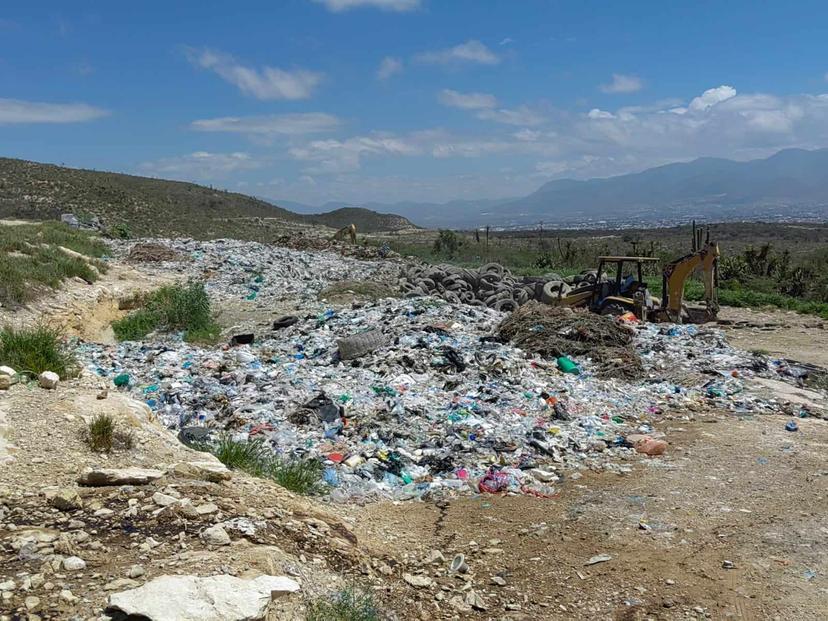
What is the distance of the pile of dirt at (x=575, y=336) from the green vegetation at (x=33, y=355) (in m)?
5.52

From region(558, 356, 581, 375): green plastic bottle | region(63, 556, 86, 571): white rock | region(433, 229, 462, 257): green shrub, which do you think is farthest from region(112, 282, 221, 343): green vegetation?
region(433, 229, 462, 257): green shrub

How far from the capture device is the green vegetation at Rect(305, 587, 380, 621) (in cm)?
280

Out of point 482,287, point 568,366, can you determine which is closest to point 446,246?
point 482,287

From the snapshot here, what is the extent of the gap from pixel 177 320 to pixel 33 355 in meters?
5.56

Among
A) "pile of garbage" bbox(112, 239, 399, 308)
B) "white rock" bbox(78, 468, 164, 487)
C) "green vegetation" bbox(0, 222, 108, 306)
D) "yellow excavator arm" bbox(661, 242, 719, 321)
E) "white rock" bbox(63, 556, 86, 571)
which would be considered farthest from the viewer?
"pile of garbage" bbox(112, 239, 399, 308)

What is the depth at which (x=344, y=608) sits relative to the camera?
9.47 feet

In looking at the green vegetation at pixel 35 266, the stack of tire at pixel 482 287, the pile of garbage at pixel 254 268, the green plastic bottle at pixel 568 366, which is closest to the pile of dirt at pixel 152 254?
the pile of garbage at pixel 254 268

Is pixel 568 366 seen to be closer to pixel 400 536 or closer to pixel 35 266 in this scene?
pixel 400 536

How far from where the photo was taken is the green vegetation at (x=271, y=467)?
452 centimetres

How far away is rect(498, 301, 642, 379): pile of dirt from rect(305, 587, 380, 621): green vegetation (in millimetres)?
5684

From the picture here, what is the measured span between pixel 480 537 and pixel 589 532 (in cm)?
73

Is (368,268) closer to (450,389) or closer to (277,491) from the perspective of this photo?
(450,389)

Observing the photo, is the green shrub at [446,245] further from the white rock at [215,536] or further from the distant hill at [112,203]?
the white rock at [215,536]

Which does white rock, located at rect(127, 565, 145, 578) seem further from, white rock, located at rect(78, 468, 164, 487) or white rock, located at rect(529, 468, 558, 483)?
white rock, located at rect(529, 468, 558, 483)
